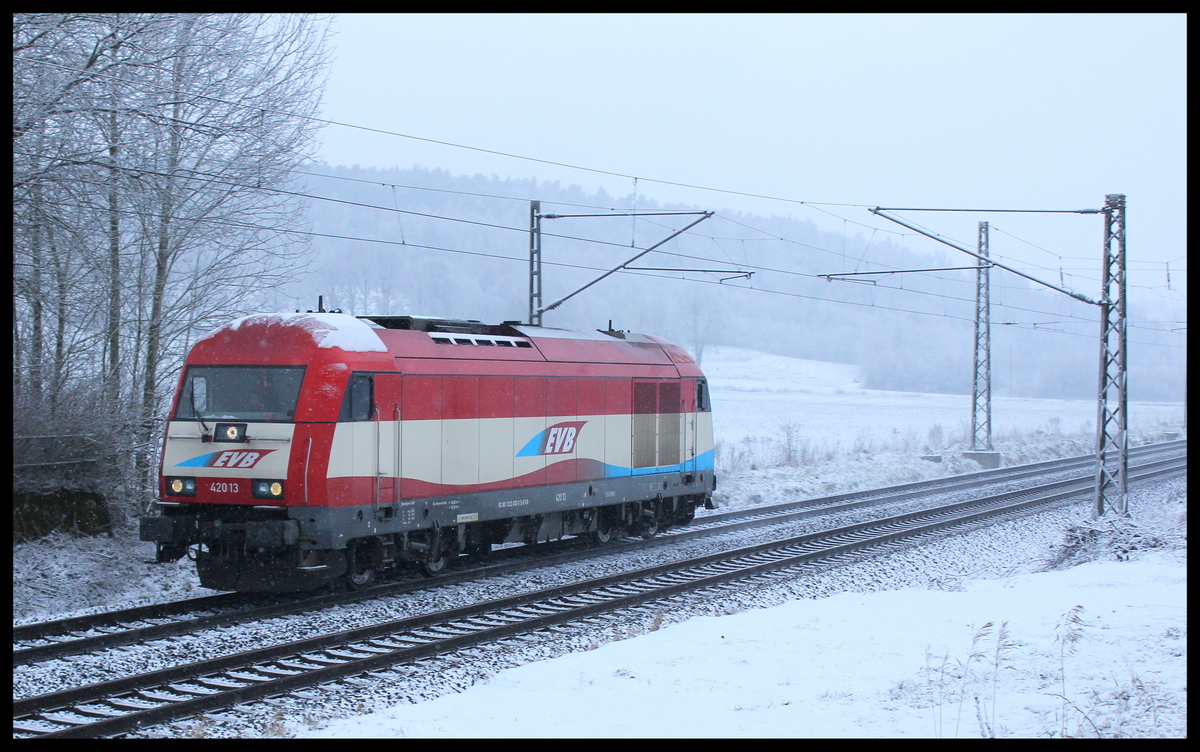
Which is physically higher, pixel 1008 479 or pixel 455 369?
pixel 455 369

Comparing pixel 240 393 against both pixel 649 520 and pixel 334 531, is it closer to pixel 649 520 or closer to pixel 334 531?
pixel 334 531

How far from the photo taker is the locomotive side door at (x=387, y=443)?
39.8ft

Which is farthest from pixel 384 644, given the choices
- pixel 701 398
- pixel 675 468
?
pixel 701 398

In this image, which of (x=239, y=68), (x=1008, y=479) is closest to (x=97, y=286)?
(x=239, y=68)

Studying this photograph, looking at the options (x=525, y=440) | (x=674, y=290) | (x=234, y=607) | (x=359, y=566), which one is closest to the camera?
(x=234, y=607)

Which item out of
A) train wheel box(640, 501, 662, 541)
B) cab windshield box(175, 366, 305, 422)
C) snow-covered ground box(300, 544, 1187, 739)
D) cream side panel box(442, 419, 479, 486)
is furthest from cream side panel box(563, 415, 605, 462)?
cab windshield box(175, 366, 305, 422)

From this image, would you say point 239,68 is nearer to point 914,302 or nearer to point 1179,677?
point 1179,677

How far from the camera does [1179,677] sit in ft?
26.3

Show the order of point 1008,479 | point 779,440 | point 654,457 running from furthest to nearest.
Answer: point 779,440
point 1008,479
point 654,457

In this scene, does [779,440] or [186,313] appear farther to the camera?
[779,440]

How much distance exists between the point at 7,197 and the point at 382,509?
5.24 metres

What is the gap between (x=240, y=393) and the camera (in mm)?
11891

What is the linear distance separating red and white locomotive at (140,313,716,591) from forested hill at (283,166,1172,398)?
62.9 metres

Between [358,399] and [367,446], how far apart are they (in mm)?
589
